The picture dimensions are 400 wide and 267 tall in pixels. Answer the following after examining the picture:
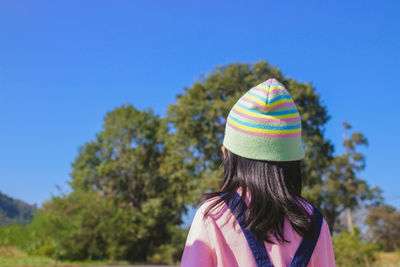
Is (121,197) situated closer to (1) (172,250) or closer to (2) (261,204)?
(1) (172,250)

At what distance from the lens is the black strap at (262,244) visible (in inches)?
47.8

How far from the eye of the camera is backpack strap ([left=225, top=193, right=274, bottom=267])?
121 cm

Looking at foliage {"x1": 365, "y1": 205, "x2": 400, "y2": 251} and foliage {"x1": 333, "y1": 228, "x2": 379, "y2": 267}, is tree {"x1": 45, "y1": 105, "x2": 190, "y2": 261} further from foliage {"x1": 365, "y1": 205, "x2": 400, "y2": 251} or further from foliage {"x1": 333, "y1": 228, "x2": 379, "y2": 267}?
foliage {"x1": 365, "y1": 205, "x2": 400, "y2": 251}

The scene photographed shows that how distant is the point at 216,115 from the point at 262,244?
1857cm

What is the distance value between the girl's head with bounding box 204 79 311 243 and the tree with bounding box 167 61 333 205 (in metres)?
17.1

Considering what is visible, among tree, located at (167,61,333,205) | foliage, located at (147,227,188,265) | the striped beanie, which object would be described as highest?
tree, located at (167,61,333,205)

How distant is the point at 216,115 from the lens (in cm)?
1975

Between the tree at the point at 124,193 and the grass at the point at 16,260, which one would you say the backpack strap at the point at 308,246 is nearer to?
the grass at the point at 16,260

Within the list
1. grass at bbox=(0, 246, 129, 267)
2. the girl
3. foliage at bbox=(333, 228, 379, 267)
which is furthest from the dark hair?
grass at bbox=(0, 246, 129, 267)

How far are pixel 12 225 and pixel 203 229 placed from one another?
61.7 ft

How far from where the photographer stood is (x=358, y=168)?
26.1 m

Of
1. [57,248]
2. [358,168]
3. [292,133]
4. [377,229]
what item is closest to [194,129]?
[57,248]

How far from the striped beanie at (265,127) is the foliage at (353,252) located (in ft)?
40.0

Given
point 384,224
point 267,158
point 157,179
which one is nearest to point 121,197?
point 157,179
